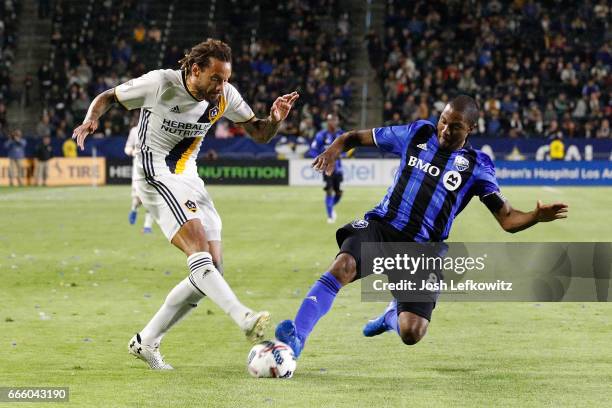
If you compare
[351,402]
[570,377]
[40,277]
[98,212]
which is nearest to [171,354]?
[351,402]

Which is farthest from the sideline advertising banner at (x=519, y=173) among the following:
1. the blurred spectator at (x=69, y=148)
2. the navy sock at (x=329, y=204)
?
the navy sock at (x=329, y=204)

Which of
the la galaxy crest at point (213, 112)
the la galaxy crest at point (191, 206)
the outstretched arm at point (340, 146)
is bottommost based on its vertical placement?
the la galaxy crest at point (191, 206)

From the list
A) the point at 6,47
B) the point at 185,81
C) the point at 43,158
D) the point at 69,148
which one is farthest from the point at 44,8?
the point at 185,81

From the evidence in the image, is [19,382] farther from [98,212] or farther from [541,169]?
[541,169]

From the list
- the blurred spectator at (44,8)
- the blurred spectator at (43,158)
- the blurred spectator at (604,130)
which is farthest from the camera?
the blurred spectator at (44,8)

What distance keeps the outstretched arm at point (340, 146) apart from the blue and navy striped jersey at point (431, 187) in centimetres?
31

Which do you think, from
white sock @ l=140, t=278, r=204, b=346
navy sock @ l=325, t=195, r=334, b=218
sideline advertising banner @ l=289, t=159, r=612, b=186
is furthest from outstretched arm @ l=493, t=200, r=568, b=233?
sideline advertising banner @ l=289, t=159, r=612, b=186

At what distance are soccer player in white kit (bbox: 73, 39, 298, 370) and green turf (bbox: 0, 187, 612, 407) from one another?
49cm

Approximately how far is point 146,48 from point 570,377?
38.4m

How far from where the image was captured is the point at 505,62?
42.5 metres

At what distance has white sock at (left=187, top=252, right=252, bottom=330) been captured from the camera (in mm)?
7660

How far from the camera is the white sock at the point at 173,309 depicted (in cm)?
823

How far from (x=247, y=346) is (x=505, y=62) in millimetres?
34639

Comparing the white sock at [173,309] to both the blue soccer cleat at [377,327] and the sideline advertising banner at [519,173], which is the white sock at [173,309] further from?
the sideline advertising banner at [519,173]
